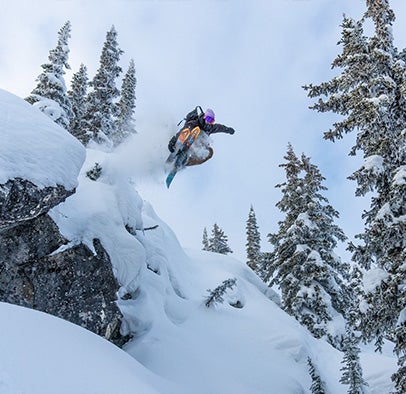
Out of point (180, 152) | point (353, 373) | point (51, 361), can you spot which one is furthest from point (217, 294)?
point (51, 361)

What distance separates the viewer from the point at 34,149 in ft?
24.2

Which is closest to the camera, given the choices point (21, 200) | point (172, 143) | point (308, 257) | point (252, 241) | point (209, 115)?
point (21, 200)

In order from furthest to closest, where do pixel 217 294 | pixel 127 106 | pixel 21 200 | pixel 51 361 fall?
1. pixel 127 106
2. pixel 217 294
3. pixel 21 200
4. pixel 51 361

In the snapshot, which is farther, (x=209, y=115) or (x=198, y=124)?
(x=198, y=124)

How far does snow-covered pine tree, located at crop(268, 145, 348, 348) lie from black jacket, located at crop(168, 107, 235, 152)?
271 inches

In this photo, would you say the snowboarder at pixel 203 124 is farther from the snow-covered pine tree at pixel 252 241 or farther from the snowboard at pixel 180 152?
the snow-covered pine tree at pixel 252 241

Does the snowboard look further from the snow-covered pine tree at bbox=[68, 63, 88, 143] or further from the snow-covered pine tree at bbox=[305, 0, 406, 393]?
the snow-covered pine tree at bbox=[68, 63, 88, 143]

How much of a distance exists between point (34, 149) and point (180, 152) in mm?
7386

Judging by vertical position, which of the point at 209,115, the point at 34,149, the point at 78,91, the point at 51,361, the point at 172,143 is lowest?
the point at 51,361

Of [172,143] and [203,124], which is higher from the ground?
[203,124]

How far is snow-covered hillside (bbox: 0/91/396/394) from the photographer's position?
3758 mm

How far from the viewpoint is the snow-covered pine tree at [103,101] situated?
2220 centimetres

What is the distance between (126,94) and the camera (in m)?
28.7

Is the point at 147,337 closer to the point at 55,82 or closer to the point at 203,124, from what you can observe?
the point at 203,124
